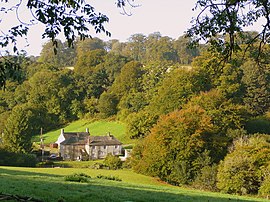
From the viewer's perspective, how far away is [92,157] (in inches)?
2357

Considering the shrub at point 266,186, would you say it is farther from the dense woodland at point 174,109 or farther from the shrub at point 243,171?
the shrub at point 243,171

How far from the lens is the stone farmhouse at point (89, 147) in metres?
59.5

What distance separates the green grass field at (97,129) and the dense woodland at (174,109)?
156 centimetres

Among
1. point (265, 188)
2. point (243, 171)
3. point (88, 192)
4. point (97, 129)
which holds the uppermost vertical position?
point (97, 129)

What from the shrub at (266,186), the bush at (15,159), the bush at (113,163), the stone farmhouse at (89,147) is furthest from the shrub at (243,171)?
the stone farmhouse at (89,147)

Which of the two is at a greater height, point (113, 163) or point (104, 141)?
point (104, 141)

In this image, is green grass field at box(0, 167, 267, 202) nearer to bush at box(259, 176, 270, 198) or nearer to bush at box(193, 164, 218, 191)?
bush at box(259, 176, 270, 198)

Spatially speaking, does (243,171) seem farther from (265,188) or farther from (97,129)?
(97,129)

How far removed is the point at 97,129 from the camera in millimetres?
69125

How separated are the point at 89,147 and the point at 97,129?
985cm

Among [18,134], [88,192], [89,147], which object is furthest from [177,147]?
[88,192]

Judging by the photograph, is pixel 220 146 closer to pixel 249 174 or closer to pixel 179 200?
pixel 249 174

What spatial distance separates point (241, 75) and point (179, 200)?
40874mm

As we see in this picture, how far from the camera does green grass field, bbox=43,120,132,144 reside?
2569 inches
